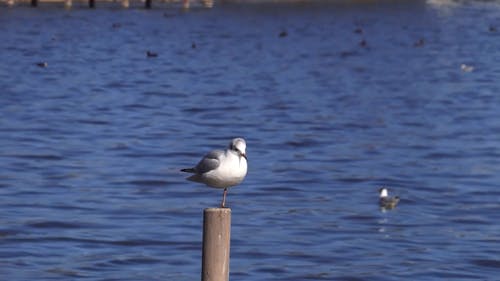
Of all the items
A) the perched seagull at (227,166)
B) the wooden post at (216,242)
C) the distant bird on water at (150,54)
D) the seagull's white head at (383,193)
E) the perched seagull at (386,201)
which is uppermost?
the distant bird on water at (150,54)

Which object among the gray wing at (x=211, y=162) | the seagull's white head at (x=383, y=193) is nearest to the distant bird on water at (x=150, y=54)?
the seagull's white head at (x=383, y=193)

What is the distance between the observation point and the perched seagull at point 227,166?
1010 centimetres

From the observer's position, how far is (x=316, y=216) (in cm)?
1961

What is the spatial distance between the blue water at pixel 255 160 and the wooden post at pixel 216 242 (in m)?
5.58

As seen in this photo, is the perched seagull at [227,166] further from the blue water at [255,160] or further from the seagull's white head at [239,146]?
the blue water at [255,160]

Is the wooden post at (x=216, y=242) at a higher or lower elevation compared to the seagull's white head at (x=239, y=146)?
lower

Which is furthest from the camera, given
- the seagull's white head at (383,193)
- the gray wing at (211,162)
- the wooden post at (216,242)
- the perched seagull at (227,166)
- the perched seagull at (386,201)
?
the seagull's white head at (383,193)

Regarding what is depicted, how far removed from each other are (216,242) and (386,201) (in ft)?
37.1

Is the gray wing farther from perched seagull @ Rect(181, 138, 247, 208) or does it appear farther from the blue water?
the blue water

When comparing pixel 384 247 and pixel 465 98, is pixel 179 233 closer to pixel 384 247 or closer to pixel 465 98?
pixel 384 247

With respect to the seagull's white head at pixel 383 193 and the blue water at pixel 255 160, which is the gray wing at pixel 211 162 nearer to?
the blue water at pixel 255 160

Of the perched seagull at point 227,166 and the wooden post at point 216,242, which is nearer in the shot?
the wooden post at point 216,242

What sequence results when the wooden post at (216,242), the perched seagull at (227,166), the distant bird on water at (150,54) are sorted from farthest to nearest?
the distant bird on water at (150,54) → the perched seagull at (227,166) → the wooden post at (216,242)

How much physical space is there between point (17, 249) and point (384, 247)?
455 centimetres
